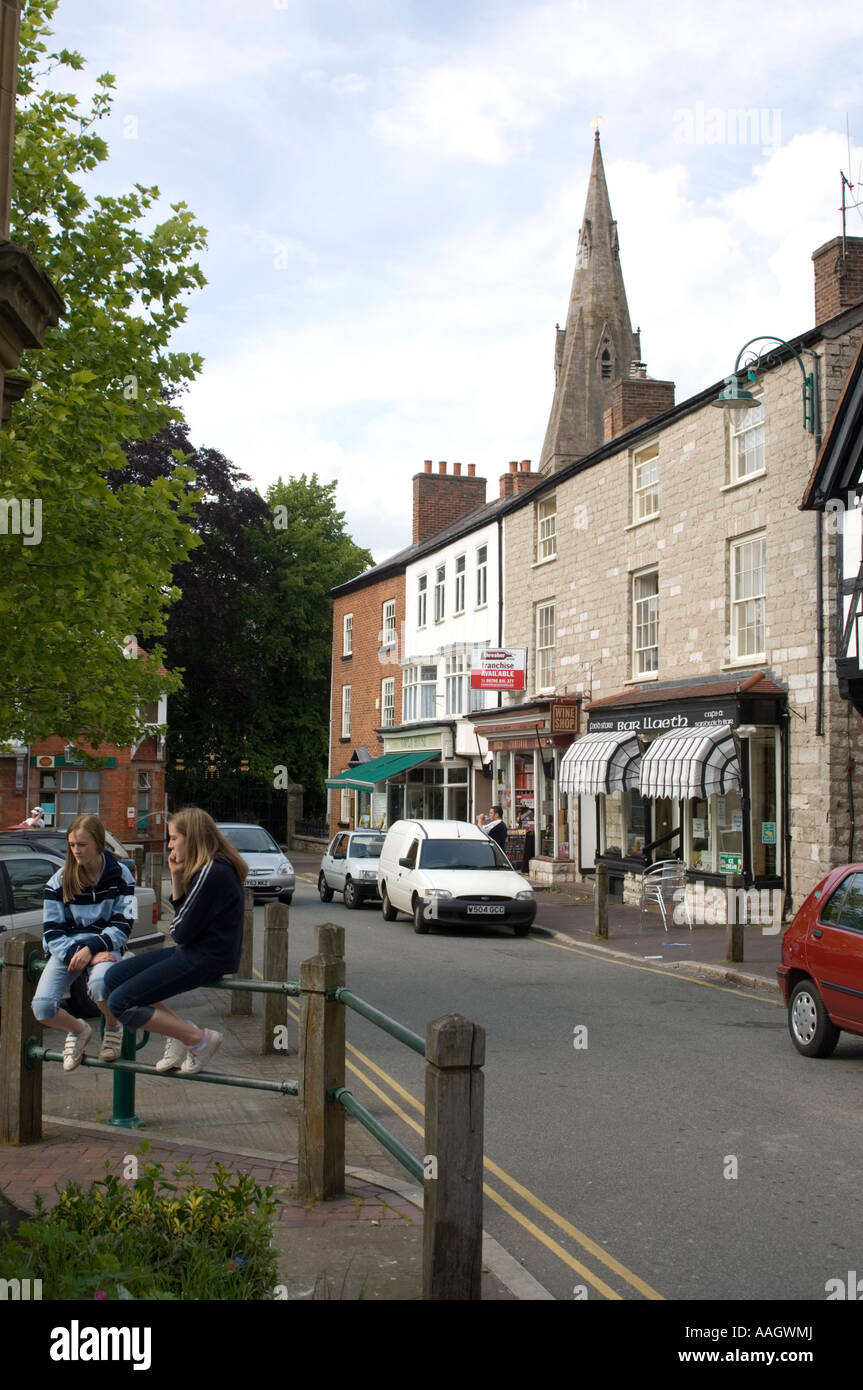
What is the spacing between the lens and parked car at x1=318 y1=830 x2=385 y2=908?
965 inches

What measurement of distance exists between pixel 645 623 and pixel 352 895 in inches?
310

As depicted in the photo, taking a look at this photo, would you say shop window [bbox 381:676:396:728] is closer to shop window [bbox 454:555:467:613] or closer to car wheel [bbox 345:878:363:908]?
shop window [bbox 454:555:467:613]

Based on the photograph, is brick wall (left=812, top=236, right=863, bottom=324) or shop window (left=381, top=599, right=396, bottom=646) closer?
brick wall (left=812, top=236, right=863, bottom=324)

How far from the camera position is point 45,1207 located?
5.25 meters

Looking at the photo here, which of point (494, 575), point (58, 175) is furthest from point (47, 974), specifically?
point (494, 575)

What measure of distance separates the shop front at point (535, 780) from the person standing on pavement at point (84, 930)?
62.5ft

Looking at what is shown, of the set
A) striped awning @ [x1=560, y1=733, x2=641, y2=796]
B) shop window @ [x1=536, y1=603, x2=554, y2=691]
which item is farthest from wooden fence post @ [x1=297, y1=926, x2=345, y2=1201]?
shop window @ [x1=536, y1=603, x2=554, y2=691]

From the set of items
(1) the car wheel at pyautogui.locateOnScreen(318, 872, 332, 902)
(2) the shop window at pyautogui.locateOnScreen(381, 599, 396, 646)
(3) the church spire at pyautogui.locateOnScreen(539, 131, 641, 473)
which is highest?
(3) the church spire at pyautogui.locateOnScreen(539, 131, 641, 473)

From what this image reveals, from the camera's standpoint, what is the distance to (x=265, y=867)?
23984 millimetres

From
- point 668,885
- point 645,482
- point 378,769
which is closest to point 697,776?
point 668,885

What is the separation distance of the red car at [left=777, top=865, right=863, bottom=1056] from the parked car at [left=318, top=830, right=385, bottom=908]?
Result: 14.8m

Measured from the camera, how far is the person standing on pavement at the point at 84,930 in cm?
644

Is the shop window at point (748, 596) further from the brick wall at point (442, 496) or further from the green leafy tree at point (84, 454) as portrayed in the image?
the brick wall at point (442, 496)
